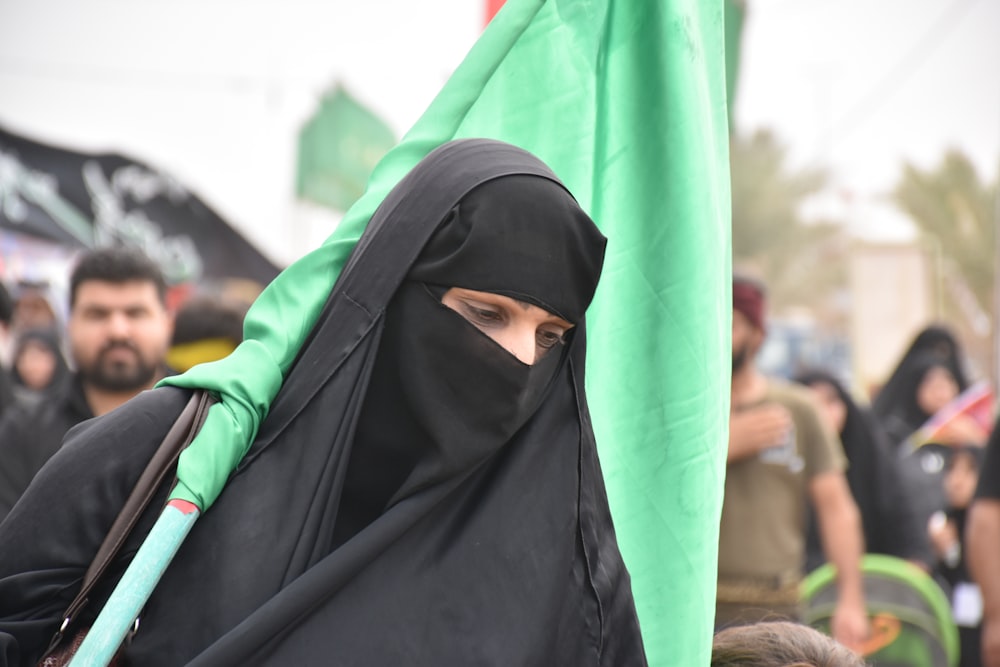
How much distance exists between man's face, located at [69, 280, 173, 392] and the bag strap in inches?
76.6

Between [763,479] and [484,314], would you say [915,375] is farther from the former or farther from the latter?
[484,314]

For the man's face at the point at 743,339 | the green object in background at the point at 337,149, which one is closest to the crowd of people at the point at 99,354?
the man's face at the point at 743,339

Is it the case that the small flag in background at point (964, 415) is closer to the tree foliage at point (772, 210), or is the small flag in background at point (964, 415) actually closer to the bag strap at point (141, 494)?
the bag strap at point (141, 494)

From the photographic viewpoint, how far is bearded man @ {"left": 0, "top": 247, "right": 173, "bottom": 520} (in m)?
3.52

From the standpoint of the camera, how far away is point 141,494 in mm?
1626

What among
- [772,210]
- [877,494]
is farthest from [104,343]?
[772,210]

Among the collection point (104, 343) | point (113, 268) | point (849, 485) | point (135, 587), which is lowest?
point (135, 587)

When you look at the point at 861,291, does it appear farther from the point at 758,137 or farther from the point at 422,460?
the point at 758,137

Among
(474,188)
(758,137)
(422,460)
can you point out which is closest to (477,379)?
(422,460)

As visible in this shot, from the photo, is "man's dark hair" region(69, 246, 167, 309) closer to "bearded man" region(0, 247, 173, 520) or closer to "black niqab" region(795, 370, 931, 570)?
"bearded man" region(0, 247, 173, 520)

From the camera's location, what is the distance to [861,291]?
11.2 m

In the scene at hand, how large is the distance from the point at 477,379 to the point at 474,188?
0.28m

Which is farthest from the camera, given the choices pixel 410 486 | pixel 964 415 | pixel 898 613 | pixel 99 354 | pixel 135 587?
pixel 964 415

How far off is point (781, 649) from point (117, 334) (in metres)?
2.30
